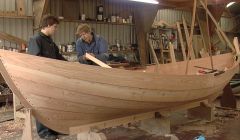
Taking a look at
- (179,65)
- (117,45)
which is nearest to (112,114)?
(179,65)

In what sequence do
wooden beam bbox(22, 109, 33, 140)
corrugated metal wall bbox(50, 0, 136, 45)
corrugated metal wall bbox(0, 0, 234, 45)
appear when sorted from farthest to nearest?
corrugated metal wall bbox(50, 0, 136, 45)
corrugated metal wall bbox(0, 0, 234, 45)
wooden beam bbox(22, 109, 33, 140)

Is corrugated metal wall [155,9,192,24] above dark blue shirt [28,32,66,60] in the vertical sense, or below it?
above

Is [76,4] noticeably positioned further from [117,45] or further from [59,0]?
[117,45]

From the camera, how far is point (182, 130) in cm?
452

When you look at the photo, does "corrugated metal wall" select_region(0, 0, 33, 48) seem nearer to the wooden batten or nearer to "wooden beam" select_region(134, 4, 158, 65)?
the wooden batten

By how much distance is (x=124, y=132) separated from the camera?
14.4 feet

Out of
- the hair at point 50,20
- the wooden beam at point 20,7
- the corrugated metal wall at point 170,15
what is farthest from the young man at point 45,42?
the corrugated metal wall at point 170,15

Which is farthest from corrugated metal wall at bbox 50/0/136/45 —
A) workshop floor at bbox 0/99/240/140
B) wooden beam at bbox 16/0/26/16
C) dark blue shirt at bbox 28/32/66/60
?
dark blue shirt at bbox 28/32/66/60

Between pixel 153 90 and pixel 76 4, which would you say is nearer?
pixel 153 90

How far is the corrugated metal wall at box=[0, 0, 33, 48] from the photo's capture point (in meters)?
6.24

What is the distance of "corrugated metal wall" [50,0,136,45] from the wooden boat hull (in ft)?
13.5

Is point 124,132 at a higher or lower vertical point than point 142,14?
lower

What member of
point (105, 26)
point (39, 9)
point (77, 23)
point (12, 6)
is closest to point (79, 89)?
point (39, 9)

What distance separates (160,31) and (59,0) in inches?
145
